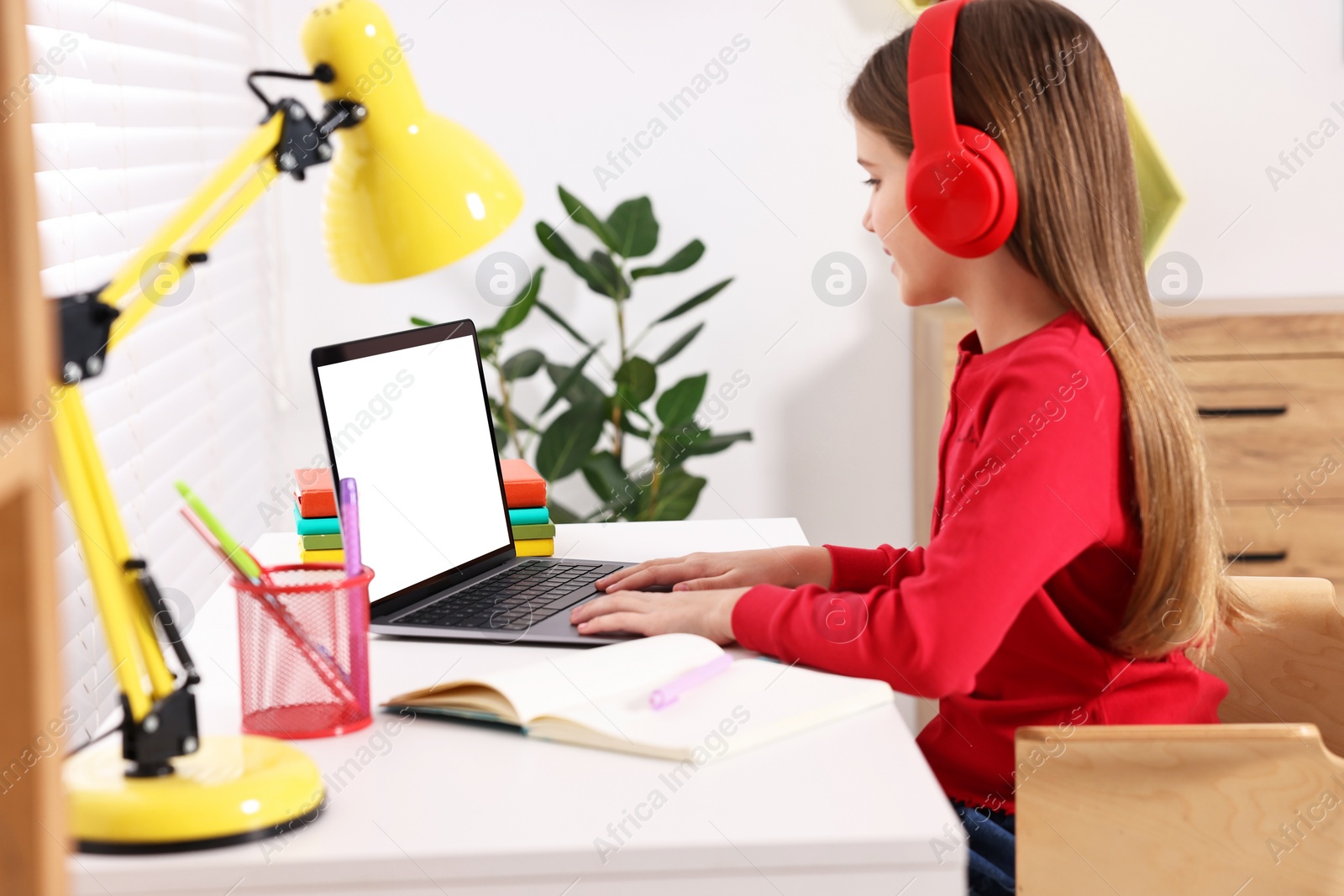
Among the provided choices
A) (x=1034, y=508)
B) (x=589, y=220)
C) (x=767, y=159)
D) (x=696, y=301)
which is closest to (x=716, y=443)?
(x=696, y=301)

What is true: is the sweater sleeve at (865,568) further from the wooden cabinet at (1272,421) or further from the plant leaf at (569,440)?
the plant leaf at (569,440)

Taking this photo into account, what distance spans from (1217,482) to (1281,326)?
32 cm

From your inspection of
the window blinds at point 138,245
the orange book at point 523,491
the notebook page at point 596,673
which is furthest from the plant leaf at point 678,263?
the notebook page at point 596,673

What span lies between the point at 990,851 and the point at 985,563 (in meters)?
0.27

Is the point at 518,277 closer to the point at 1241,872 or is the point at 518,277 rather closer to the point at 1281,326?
the point at 1281,326

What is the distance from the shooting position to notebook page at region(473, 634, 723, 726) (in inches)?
33.1

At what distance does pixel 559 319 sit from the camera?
2352 millimetres

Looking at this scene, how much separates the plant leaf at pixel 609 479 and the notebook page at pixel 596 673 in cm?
136

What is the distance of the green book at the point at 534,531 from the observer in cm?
135

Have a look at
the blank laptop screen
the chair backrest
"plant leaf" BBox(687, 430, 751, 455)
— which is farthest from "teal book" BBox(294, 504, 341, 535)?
"plant leaf" BBox(687, 430, 751, 455)

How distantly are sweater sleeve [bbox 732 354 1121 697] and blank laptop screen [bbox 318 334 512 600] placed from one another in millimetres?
337

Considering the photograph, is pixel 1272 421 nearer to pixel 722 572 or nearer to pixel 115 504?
pixel 722 572

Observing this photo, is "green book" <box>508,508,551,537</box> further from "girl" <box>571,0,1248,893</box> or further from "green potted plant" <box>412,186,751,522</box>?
"green potted plant" <box>412,186,751,522</box>

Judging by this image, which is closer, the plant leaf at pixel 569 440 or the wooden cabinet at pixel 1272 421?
the wooden cabinet at pixel 1272 421
